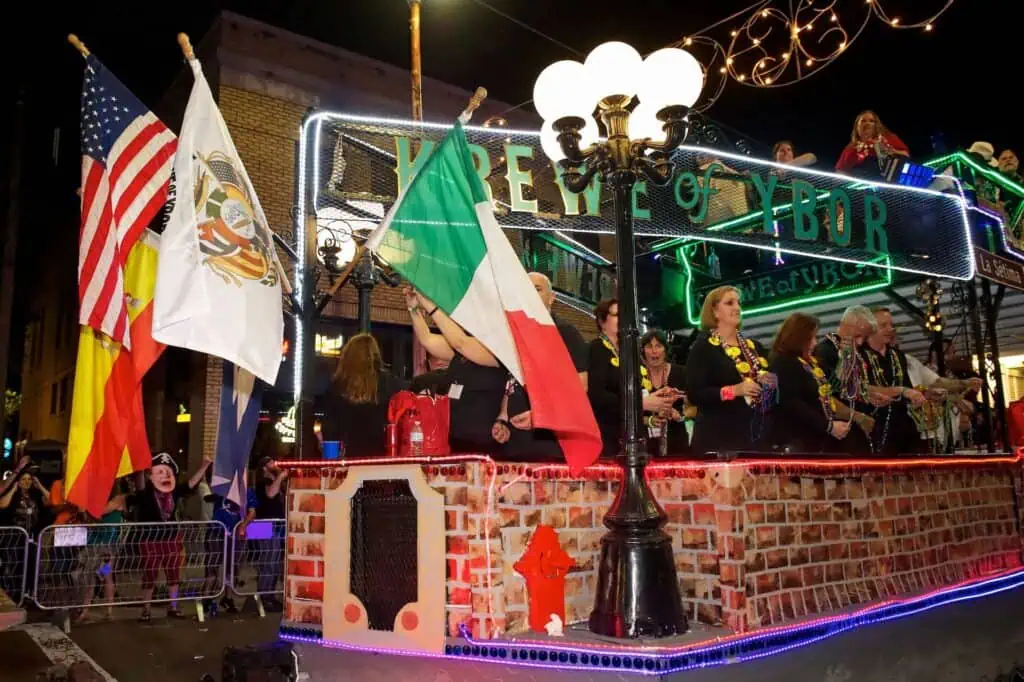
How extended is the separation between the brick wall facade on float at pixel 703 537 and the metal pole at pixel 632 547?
1.14ft

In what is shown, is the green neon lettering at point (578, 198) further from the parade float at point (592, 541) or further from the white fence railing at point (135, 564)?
the white fence railing at point (135, 564)

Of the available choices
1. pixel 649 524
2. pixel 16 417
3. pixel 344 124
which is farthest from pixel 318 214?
pixel 16 417

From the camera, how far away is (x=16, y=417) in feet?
113

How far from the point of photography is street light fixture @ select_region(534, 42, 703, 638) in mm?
3963

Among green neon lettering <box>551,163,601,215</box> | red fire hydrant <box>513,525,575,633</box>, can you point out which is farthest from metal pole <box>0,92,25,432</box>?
red fire hydrant <box>513,525,575,633</box>

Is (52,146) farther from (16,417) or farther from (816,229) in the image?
(16,417)

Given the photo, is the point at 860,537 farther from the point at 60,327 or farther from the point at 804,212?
the point at 60,327

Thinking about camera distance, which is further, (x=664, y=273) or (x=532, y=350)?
(x=664, y=273)

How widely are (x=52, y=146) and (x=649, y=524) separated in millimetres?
17155

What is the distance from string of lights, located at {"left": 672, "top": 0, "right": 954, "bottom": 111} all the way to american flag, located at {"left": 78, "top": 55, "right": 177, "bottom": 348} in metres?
5.02

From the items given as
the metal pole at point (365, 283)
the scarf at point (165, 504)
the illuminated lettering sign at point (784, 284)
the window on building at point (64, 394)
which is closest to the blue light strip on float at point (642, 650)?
the metal pole at point (365, 283)

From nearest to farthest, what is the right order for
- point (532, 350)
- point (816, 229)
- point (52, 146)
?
point (532, 350)
point (816, 229)
point (52, 146)

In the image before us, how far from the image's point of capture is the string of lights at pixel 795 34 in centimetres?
718

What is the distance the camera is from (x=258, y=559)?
9.40 meters
